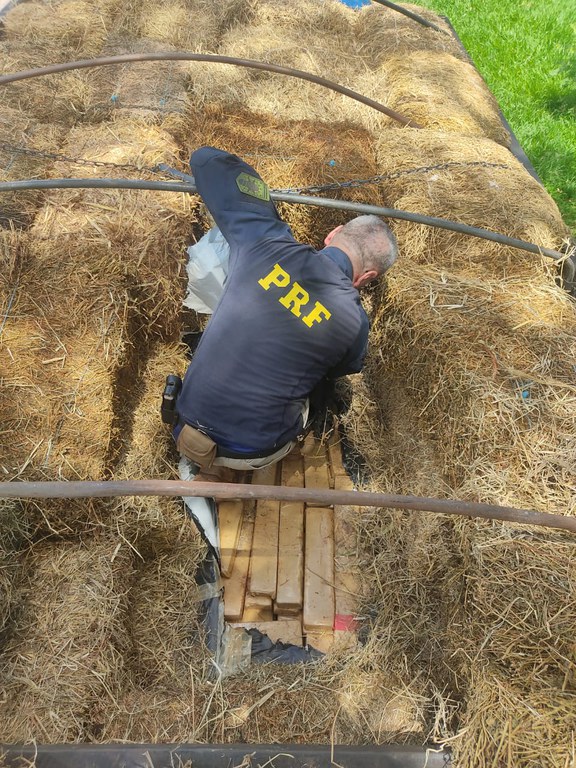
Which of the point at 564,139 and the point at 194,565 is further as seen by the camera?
the point at 564,139

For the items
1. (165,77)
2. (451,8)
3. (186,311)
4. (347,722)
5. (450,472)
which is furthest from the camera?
(451,8)

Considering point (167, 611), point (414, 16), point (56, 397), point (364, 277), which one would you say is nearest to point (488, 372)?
point (364, 277)

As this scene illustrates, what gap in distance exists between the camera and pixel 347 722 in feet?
7.25

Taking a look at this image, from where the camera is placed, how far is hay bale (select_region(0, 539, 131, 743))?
6.61 ft

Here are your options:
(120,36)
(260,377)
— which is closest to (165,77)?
(120,36)

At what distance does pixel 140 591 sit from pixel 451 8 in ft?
33.2

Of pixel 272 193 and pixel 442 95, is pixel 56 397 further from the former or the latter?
pixel 442 95

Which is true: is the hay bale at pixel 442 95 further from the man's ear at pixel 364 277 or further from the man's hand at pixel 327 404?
the man's hand at pixel 327 404

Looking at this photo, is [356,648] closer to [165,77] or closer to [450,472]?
[450,472]

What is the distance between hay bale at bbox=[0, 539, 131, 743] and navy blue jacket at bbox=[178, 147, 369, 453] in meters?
0.90

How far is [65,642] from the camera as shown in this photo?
7.30 feet

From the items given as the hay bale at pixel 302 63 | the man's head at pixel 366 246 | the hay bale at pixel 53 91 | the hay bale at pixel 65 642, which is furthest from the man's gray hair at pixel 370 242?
the hay bale at pixel 53 91

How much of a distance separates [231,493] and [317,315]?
3.79ft

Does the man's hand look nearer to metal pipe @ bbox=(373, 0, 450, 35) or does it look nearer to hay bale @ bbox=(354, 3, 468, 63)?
hay bale @ bbox=(354, 3, 468, 63)
